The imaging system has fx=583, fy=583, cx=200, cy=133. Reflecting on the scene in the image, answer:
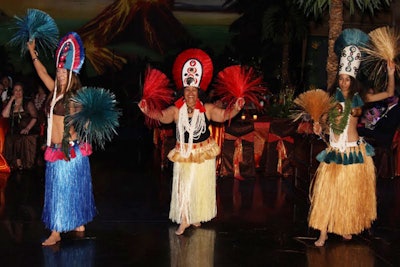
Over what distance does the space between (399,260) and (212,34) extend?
40.7 ft

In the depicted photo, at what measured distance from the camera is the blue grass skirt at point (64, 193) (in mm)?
4609

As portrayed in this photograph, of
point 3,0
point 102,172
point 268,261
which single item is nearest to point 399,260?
point 268,261

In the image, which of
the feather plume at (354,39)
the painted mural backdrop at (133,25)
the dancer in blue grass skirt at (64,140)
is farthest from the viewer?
the painted mural backdrop at (133,25)

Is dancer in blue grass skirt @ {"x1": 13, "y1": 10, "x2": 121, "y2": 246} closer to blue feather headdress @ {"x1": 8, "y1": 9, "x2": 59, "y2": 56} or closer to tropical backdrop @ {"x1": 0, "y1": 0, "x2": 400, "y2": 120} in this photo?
blue feather headdress @ {"x1": 8, "y1": 9, "x2": 59, "y2": 56}

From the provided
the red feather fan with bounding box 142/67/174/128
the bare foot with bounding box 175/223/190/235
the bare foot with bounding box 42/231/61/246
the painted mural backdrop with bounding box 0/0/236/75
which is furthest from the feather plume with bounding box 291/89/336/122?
the painted mural backdrop with bounding box 0/0/236/75

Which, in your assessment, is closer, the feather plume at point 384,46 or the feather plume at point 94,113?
the feather plume at point 94,113

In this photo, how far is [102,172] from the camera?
27.3 ft

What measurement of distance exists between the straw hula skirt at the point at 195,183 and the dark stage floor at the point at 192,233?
0.18 metres

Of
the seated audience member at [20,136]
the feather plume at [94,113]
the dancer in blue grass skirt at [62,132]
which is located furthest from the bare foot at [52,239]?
the seated audience member at [20,136]

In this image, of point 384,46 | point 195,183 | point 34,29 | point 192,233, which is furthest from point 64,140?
point 384,46

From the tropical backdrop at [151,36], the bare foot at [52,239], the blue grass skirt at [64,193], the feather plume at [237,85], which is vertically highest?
Answer: the tropical backdrop at [151,36]

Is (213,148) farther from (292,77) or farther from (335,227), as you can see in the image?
(292,77)

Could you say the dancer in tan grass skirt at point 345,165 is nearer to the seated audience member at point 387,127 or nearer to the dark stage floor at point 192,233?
the dark stage floor at point 192,233

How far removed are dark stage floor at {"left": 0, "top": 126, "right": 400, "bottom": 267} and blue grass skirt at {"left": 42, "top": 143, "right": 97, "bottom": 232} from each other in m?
0.19
